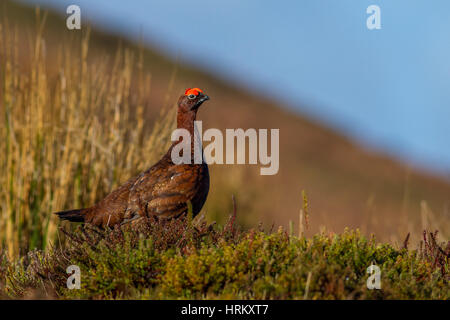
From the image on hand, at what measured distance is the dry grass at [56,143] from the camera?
250 inches

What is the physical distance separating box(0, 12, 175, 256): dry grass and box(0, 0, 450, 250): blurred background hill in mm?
343

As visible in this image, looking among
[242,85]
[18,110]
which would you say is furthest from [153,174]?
[242,85]

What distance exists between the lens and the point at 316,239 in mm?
3928

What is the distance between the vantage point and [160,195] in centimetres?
505

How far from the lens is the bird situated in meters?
5.01

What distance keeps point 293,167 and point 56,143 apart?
2412cm

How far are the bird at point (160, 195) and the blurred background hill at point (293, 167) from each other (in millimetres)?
1635
